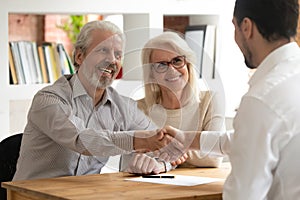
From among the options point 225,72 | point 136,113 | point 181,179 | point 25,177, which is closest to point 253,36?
point 181,179

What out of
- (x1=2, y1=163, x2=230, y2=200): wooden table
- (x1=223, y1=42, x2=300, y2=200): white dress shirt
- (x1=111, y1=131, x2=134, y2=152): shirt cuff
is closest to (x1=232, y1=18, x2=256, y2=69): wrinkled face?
(x1=223, y1=42, x2=300, y2=200): white dress shirt

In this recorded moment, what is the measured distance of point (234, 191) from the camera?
2.24 metres

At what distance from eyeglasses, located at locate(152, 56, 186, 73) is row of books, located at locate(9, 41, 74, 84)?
180cm

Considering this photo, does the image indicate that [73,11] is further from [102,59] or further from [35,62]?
[102,59]

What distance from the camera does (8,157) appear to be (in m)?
3.50

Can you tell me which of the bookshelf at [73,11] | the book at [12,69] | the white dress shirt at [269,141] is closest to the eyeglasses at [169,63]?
the white dress shirt at [269,141]

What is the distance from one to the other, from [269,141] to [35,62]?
304 centimetres

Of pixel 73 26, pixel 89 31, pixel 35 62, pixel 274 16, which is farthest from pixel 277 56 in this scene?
pixel 73 26

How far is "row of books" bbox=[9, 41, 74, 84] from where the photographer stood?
15.8 ft

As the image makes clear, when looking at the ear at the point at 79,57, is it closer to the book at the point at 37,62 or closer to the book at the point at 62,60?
the book at the point at 37,62

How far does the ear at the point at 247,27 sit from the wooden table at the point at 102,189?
0.61 meters

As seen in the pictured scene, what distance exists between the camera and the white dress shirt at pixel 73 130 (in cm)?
303

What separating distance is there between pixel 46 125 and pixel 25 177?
0.83 ft

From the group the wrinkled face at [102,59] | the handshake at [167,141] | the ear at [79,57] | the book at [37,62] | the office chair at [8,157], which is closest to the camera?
the handshake at [167,141]
